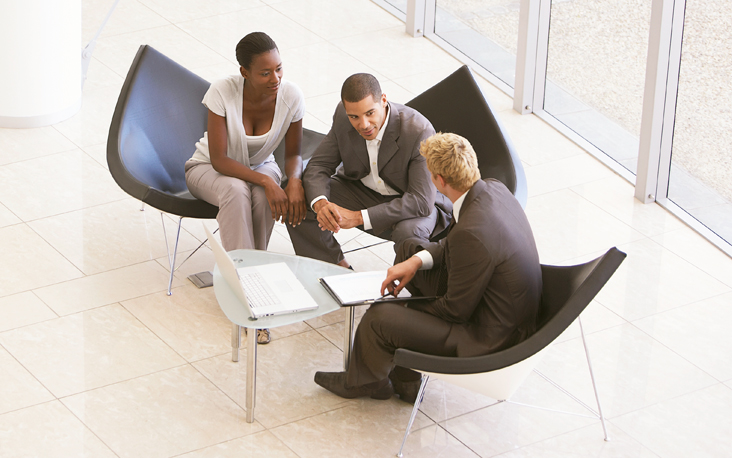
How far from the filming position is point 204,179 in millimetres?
4602

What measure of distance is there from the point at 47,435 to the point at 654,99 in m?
3.64

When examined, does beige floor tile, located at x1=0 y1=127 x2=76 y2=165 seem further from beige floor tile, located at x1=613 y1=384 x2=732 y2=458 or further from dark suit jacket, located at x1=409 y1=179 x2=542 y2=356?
beige floor tile, located at x1=613 y1=384 x2=732 y2=458

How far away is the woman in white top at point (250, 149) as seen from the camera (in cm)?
445

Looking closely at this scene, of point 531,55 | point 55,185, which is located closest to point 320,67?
point 531,55

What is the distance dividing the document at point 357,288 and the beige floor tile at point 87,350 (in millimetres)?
853

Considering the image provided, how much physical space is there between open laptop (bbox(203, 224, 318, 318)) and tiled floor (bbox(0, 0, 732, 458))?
506 millimetres

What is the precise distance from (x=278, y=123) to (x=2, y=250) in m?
1.60

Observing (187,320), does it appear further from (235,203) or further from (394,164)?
(394,164)

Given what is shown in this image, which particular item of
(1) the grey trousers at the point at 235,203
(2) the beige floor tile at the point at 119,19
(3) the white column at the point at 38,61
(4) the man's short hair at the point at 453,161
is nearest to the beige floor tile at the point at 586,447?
(4) the man's short hair at the point at 453,161

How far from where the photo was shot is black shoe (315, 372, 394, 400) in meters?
3.99

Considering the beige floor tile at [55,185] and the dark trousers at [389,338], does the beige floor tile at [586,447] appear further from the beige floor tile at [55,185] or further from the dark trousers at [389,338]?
the beige floor tile at [55,185]

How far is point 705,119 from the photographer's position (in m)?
5.33

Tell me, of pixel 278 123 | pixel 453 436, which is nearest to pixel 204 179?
pixel 278 123

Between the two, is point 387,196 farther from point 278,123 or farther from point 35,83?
point 35,83
